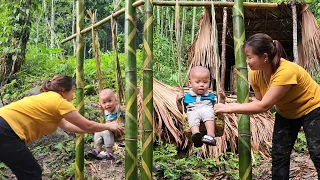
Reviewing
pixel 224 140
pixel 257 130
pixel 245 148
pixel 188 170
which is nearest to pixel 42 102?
pixel 245 148

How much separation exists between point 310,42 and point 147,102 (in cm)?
395


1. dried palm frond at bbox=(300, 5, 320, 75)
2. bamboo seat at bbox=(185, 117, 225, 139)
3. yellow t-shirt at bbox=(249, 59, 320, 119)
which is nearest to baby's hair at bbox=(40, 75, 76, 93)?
bamboo seat at bbox=(185, 117, 225, 139)

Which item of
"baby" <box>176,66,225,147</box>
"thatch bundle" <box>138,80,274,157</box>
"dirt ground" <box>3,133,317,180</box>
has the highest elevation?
"baby" <box>176,66,225,147</box>

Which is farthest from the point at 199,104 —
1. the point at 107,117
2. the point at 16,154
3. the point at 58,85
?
the point at 16,154

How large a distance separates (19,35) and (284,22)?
5.11 m

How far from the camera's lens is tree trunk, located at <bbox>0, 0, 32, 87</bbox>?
6.57 meters

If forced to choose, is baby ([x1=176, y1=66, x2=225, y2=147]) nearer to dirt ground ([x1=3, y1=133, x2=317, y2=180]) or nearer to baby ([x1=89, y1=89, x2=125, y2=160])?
baby ([x1=89, y1=89, x2=125, y2=160])

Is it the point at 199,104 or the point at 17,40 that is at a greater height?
the point at 17,40

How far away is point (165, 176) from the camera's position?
4.34 meters

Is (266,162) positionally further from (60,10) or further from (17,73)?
(60,10)

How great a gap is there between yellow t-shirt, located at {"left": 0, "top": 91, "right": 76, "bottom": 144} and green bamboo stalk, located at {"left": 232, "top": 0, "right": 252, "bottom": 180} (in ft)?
4.34

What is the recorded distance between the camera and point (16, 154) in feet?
9.07

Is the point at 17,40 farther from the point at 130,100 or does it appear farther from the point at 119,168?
the point at 130,100

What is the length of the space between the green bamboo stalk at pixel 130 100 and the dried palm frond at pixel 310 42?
12.4 feet
